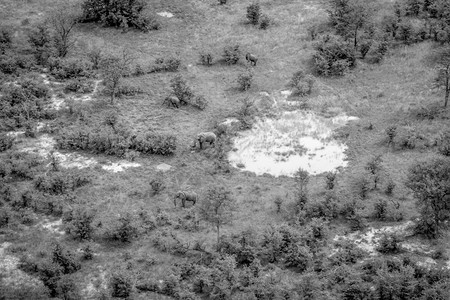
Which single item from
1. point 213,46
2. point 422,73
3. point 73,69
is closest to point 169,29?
point 213,46

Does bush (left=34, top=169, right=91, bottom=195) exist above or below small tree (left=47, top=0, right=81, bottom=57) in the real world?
below

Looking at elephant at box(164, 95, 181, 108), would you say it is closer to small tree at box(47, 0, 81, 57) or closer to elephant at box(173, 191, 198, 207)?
elephant at box(173, 191, 198, 207)

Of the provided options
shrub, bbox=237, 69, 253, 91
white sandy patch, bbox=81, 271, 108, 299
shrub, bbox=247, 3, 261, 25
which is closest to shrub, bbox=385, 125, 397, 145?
shrub, bbox=237, 69, 253, 91

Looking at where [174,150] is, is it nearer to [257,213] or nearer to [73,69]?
[257,213]

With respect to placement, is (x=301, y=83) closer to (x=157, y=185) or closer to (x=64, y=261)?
(x=157, y=185)

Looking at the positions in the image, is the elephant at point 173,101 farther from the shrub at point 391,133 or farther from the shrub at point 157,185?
the shrub at point 391,133
